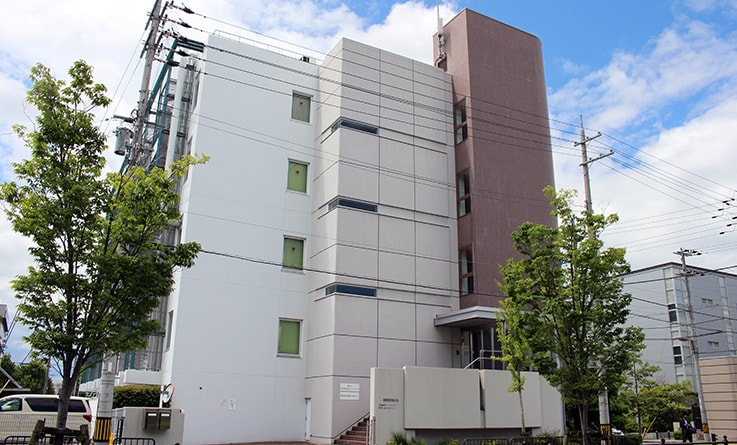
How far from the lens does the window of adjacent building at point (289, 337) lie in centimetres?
2797

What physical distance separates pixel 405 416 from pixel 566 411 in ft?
35.6

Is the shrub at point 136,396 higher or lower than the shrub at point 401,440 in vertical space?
higher

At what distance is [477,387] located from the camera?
25.5 meters

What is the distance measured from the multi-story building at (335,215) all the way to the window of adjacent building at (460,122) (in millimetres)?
79

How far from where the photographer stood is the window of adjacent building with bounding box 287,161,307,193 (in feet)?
99.8

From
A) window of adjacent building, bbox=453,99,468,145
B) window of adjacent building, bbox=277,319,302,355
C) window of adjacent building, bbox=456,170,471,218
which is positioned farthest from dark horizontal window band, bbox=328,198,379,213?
window of adjacent building, bbox=453,99,468,145

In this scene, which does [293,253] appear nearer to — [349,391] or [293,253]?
[293,253]

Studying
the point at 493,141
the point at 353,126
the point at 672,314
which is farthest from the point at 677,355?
the point at 353,126

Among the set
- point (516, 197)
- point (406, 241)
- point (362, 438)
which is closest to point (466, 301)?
point (406, 241)

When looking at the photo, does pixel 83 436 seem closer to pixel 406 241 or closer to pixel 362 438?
pixel 362 438

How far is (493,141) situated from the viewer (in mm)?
32219

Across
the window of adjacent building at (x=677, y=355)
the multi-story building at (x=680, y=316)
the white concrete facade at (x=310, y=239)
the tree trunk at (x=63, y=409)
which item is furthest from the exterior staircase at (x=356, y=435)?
the window of adjacent building at (x=677, y=355)

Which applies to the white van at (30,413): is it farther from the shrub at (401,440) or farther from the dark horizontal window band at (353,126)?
the dark horizontal window band at (353,126)

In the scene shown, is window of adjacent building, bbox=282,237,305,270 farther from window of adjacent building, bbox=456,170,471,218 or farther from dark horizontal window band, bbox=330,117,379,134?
window of adjacent building, bbox=456,170,471,218
